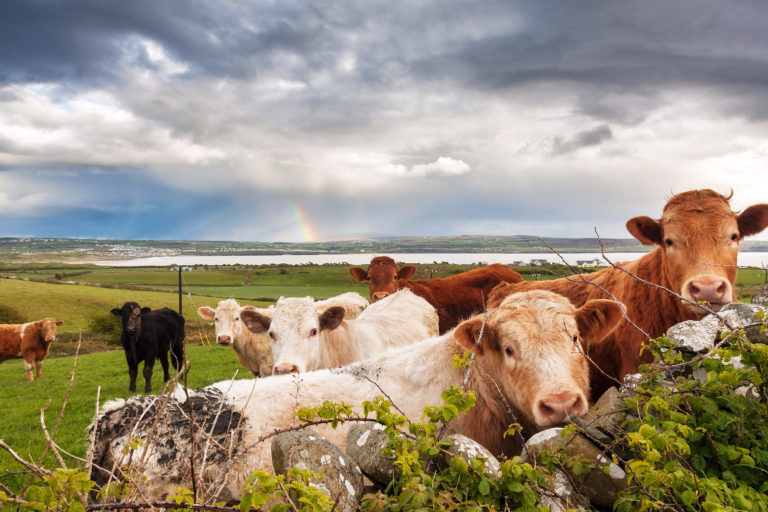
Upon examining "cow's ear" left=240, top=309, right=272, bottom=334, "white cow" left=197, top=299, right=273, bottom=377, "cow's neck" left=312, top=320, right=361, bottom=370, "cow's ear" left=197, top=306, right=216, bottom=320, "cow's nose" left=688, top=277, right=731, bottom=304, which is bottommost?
"white cow" left=197, top=299, right=273, bottom=377

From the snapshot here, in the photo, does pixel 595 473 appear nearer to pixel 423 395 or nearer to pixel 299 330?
pixel 423 395

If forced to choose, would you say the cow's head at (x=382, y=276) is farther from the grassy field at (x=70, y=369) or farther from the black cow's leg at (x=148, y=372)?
the black cow's leg at (x=148, y=372)

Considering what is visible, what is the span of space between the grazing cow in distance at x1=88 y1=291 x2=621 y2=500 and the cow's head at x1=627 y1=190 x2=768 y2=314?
1094mm

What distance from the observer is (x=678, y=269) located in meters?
4.41

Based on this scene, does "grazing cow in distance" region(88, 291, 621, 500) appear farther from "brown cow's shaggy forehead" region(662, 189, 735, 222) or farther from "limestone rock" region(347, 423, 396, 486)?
"brown cow's shaggy forehead" region(662, 189, 735, 222)

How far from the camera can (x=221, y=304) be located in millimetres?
13102

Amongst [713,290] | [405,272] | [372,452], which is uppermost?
[713,290]

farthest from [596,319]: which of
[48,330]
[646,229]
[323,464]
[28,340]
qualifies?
[28,340]

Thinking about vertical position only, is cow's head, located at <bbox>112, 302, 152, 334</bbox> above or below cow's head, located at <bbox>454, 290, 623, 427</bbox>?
below

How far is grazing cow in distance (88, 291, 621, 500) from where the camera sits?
9.43 ft

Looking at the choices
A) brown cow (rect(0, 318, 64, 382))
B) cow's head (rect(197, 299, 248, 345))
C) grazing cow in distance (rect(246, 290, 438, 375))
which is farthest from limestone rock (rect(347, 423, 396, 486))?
brown cow (rect(0, 318, 64, 382))

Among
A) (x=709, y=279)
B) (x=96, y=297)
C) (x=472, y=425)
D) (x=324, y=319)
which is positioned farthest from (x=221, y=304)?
(x=96, y=297)

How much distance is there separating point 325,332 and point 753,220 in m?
6.00

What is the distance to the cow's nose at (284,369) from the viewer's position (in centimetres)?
594
